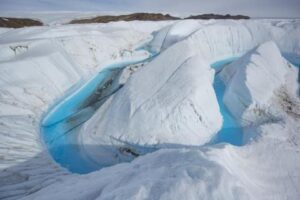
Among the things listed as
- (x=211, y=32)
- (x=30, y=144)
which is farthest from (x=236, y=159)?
(x=211, y=32)

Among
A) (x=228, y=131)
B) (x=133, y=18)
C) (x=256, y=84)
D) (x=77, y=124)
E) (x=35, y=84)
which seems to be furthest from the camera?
(x=133, y=18)

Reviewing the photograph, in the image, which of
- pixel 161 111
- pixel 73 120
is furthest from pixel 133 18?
pixel 161 111

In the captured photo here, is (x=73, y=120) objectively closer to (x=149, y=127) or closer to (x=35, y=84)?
(x=35, y=84)

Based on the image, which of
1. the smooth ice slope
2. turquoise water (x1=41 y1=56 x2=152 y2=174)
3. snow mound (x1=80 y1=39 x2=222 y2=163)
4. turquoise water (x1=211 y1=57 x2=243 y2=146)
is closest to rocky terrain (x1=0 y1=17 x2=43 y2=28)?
the smooth ice slope

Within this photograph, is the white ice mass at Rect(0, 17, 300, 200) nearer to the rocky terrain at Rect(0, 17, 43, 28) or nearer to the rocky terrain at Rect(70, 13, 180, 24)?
the rocky terrain at Rect(0, 17, 43, 28)

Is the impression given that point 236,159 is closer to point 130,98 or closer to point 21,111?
point 130,98

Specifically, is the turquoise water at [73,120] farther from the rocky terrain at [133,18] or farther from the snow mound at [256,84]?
the rocky terrain at [133,18]
